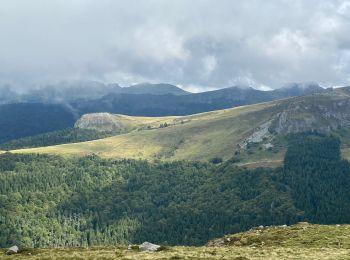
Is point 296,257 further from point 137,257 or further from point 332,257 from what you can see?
point 137,257

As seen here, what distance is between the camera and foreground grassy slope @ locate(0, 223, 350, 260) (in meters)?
A: 71.0

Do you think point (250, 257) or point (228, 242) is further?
point (228, 242)

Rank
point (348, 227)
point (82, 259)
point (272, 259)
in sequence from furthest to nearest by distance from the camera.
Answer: point (348, 227) < point (82, 259) < point (272, 259)

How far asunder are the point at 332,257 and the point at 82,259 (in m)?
37.0

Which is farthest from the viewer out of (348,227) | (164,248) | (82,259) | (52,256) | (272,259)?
(348,227)

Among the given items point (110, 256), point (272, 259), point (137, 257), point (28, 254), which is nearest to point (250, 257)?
point (272, 259)

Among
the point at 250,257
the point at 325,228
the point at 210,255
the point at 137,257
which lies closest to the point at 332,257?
the point at 250,257

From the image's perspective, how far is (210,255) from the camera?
7231cm

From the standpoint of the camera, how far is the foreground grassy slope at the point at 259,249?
71.0 meters

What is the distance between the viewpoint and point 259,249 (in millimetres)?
83125

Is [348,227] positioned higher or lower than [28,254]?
lower

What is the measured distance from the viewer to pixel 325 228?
10700 cm

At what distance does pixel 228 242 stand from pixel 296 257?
1744 inches

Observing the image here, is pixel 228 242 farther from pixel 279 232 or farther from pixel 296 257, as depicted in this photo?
pixel 296 257
